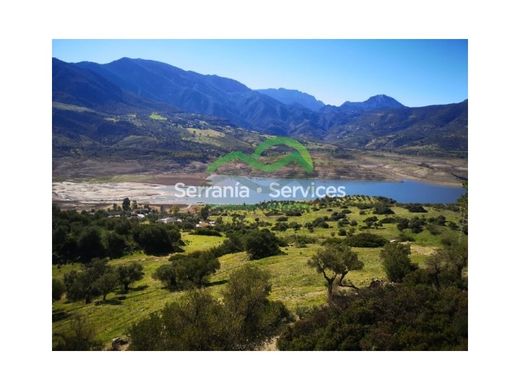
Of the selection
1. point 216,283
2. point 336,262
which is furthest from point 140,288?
point 336,262

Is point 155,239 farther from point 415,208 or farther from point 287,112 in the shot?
point 415,208

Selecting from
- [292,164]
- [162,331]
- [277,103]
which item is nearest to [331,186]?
[292,164]

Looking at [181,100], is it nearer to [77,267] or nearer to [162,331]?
[77,267]

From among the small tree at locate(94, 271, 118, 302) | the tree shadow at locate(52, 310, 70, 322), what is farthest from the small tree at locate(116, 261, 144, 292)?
the tree shadow at locate(52, 310, 70, 322)

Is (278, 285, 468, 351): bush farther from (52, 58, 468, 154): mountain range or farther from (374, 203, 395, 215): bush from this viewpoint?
(374, 203, 395, 215): bush

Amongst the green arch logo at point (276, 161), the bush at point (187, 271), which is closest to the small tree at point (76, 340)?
the bush at point (187, 271)

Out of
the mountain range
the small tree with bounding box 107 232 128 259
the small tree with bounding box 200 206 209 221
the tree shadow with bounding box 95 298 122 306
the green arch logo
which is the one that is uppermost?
the mountain range
